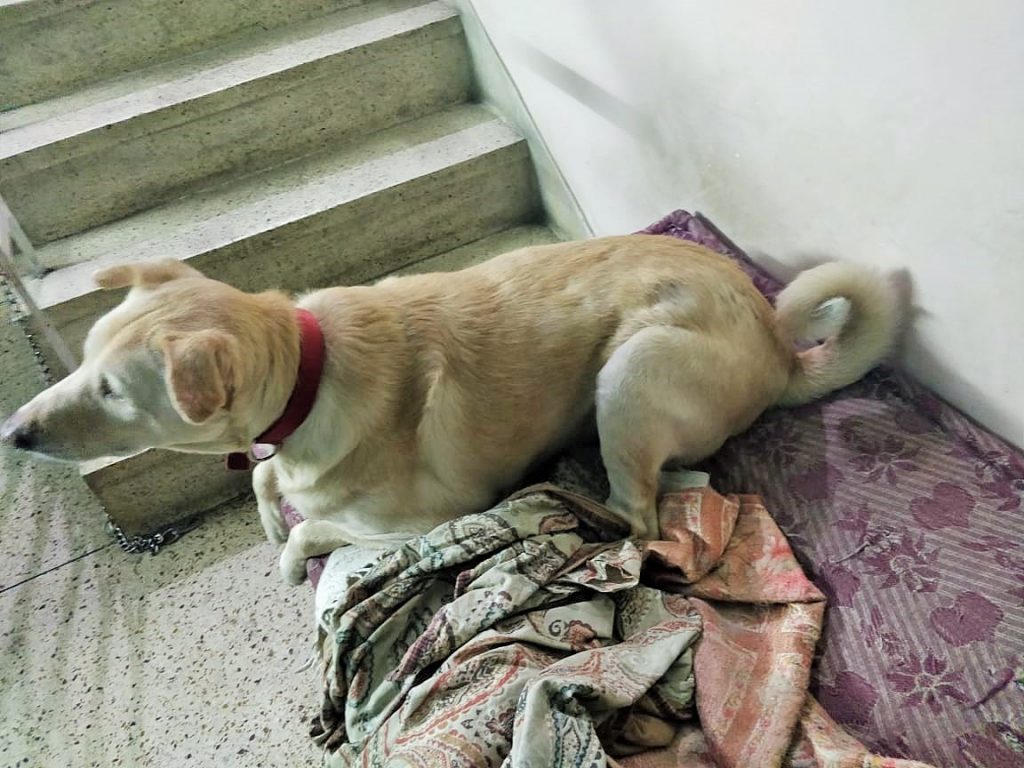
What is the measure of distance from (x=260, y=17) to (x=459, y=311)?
71.8 inches

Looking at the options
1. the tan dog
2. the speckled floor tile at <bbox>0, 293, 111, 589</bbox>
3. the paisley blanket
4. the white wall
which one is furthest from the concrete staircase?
the paisley blanket

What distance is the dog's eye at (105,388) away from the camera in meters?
1.23

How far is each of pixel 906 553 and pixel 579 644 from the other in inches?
22.9

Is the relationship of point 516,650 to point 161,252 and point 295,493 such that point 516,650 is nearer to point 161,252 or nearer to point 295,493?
point 295,493

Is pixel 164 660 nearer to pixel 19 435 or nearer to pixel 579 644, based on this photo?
pixel 19 435

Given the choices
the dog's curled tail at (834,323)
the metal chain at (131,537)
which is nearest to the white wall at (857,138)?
the dog's curled tail at (834,323)

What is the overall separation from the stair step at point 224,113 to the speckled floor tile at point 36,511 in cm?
51

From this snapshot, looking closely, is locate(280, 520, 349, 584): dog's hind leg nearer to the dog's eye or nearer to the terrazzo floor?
the terrazzo floor

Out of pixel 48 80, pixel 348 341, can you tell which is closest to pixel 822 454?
pixel 348 341

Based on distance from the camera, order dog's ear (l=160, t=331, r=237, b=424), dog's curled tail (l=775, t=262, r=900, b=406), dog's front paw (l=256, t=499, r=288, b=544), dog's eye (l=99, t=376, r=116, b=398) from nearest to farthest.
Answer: dog's ear (l=160, t=331, r=237, b=424) < dog's eye (l=99, t=376, r=116, b=398) < dog's curled tail (l=775, t=262, r=900, b=406) < dog's front paw (l=256, t=499, r=288, b=544)

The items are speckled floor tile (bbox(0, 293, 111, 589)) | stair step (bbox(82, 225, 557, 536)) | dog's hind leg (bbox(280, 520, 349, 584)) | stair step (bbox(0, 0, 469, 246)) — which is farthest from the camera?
stair step (bbox(0, 0, 469, 246))

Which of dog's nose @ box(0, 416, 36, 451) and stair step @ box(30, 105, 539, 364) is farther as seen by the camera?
stair step @ box(30, 105, 539, 364)

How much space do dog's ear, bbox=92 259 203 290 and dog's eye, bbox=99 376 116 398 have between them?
184 millimetres

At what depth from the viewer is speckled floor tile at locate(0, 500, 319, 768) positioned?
1.65 m
